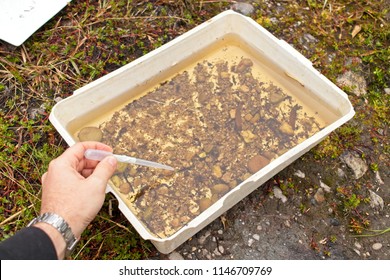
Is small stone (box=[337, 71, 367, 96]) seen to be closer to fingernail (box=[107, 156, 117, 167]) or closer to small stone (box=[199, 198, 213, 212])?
small stone (box=[199, 198, 213, 212])

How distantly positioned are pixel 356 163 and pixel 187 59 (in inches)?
32.2

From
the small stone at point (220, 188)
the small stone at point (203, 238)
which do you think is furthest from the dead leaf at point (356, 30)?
the small stone at point (203, 238)

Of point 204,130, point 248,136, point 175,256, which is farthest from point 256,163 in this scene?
point 175,256

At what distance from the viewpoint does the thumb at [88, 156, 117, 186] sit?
1.32 meters

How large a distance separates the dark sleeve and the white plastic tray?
329mm

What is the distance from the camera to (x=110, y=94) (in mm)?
1812

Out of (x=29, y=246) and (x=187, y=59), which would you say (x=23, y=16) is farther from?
(x=29, y=246)

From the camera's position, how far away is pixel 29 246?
3.90 ft

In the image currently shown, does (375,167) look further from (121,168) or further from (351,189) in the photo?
(121,168)

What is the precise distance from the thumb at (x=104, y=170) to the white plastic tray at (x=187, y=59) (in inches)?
7.2

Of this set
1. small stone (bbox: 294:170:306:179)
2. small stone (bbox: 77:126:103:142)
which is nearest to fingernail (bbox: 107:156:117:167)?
small stone (bbox: 77:126:103:142)
